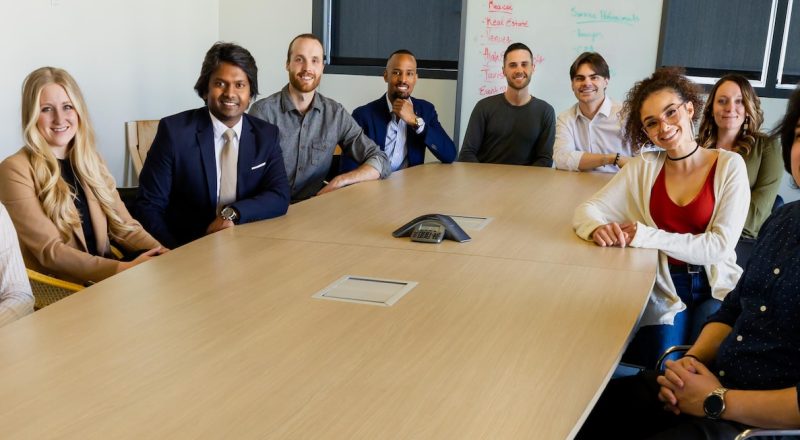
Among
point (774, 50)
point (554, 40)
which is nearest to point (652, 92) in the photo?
point (554, 40)

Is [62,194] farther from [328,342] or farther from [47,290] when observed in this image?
[328,342]

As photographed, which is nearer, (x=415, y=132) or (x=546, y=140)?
(x=415, y=132)

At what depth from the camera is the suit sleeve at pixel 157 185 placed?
2.94 m

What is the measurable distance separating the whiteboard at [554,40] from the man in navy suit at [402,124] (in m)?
1.04

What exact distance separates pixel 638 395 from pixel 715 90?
2089 mm

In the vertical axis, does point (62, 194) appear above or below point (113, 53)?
below

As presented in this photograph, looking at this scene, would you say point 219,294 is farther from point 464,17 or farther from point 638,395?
point 464,17

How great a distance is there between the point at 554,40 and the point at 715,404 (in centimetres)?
408

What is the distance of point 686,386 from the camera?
1.72m

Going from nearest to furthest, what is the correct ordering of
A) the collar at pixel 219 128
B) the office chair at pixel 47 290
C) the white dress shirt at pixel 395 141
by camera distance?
→ the office chair at pixel 47 290
the collar at pixel 219 128
the white dress shirt at pixel 395 141

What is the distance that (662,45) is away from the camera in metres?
5.14

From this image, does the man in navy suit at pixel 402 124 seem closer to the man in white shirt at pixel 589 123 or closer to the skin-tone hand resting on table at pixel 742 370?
the man in white shirt at pixel 589 123

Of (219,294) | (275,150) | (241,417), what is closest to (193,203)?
(275,150)

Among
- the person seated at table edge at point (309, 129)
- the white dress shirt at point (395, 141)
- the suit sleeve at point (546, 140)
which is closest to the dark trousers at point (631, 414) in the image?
the person seated at table edge at point (309, 129)
